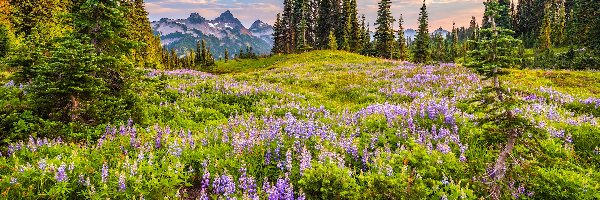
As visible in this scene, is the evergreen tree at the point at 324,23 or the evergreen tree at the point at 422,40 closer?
the evergreen tree at the point at 422,40

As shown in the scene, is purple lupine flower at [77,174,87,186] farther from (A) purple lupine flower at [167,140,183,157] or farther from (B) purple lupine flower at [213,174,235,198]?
(B) purple lupine flower at [213,174,235,198]

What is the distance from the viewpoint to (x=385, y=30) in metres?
72.6

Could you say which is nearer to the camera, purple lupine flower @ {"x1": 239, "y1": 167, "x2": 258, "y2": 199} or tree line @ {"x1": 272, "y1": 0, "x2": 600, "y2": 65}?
purple lupine flower @ {"x1": 239, "y1": 167, "x2": 258, "y2": 199}

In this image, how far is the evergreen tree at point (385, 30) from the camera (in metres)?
72.6

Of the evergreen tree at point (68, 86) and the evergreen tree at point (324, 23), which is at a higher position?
the evergreen tree at point (324, 23)

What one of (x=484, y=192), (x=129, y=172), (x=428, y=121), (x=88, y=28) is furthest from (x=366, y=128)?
(x=88, y=28)

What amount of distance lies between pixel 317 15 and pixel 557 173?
3585 inches

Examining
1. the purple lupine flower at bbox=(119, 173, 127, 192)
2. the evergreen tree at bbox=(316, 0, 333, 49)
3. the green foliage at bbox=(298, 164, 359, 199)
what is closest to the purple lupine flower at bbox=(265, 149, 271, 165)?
the green foliage at bbox=(298, 164, 359, 199)

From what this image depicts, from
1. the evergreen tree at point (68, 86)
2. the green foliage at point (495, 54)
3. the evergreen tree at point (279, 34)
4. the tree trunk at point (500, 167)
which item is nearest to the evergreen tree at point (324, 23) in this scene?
the evergreen tree at point (279, 34)

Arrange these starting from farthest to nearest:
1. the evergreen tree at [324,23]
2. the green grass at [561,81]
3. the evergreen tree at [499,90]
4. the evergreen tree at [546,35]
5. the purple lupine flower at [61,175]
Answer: the evergreen tree at [546,35] < the evergreen tree at [324,23] < the green grass at [561,81] < the purple lupine flower at [61,175] < the evergreen tree at [499,90]

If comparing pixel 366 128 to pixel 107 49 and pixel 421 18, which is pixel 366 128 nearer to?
pixel 107 49

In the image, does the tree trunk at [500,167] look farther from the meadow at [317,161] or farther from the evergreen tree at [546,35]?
the evergreen tree at [546,35]

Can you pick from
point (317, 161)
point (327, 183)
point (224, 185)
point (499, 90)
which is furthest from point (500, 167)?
point (224, 185)

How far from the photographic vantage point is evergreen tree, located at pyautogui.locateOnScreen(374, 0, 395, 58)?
7262cm
